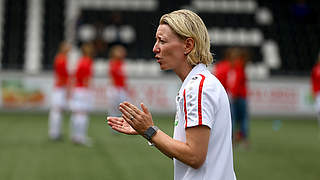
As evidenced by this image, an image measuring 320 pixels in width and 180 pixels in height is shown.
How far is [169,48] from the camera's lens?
3.13 m

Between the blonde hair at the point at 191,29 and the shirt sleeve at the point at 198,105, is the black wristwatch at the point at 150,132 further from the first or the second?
the blonde hair at the point at 191,29

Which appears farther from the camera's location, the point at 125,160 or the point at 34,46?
the point at 34,46

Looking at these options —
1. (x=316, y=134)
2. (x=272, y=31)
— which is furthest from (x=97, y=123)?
(x=272, y=31)

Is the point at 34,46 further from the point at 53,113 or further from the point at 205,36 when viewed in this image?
the point at 205,36

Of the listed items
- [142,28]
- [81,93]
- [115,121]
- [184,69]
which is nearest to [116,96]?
[81,93]

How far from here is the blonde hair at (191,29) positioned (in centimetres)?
304

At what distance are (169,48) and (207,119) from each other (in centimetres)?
51

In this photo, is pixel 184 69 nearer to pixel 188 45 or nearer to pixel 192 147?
pixel 188 45

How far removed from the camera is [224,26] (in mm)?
25734

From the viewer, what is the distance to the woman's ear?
307cm

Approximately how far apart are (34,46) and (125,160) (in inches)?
592

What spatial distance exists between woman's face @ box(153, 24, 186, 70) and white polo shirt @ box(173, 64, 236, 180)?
0.12 m

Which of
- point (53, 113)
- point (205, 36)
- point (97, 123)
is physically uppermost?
point (205, 36)

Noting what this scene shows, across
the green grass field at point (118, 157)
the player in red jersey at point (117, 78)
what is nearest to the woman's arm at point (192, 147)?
the green grass field at point (118, 157)
